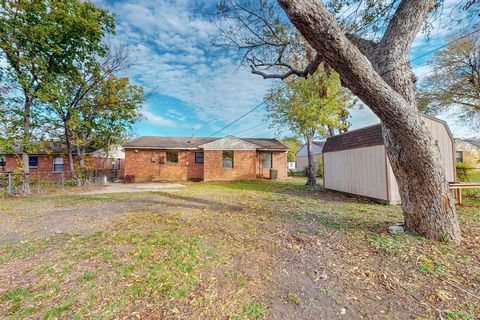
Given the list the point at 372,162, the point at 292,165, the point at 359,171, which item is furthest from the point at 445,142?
the point at 292,165

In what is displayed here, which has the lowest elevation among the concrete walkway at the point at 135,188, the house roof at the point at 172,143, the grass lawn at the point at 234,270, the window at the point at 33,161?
the grass lawn at the point at 234,270

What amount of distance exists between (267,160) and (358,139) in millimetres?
10116

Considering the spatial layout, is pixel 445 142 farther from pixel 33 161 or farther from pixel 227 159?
pixel 33 161

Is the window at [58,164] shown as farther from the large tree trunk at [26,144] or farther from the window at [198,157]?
the window at [198,157]

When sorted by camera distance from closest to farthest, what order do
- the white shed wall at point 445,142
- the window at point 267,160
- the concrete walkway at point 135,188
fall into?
the white shed wall at point 445,142 < the concrete walkway at point 135,188 < the window at point 267,160

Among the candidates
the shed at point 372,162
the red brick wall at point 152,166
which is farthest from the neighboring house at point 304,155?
the shed at point 372,162

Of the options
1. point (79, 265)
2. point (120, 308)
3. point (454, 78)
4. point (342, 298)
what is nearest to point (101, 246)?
point (79, 265)

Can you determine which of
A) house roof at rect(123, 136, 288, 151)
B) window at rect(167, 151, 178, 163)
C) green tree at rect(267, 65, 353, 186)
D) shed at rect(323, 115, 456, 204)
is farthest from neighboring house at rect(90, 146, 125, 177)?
shed at rect(323, 115, 456, 204)

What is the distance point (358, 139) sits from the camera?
8.99 m

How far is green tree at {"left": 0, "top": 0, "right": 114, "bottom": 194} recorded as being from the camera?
387 inches

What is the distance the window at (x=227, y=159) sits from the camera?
1704 cm

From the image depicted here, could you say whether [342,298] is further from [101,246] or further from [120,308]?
[101,246]

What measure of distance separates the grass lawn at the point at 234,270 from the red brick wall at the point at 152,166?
11.4 m

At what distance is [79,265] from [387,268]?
4625 millimetres
